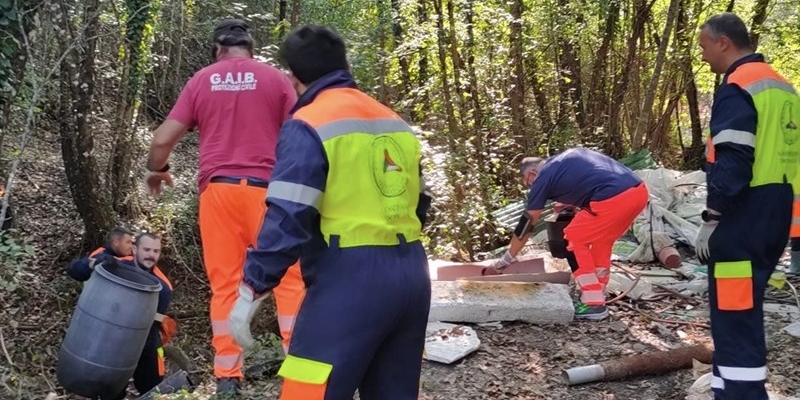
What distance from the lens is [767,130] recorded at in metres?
3.44

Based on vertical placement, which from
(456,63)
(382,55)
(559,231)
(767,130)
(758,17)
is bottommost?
(559,231)

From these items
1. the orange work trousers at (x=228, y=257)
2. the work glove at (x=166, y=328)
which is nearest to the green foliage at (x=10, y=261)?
the work glove at (x=166, y=328)

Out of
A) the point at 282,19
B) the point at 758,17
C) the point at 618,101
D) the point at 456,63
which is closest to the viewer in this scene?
the point at 282,19

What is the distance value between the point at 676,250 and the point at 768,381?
2.99 meters

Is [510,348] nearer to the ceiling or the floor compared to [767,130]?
nearer to the floor

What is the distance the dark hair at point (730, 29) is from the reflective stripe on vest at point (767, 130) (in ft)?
0.48

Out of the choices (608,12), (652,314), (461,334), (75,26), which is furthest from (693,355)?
(608,12)

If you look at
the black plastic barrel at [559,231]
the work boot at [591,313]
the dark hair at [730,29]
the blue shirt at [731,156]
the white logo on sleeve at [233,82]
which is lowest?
the work boot at [591,313]

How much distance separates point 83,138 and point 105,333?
373 centimetres

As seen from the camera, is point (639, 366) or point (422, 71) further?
point (422, 71)

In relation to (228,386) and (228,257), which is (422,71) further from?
(228,386)

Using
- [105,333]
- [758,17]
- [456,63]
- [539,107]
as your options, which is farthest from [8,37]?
[758,17]

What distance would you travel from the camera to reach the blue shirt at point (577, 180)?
17.3 ft

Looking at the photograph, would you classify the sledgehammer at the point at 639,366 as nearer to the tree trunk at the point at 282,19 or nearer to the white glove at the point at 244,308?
the white glove at the point at 244,308
